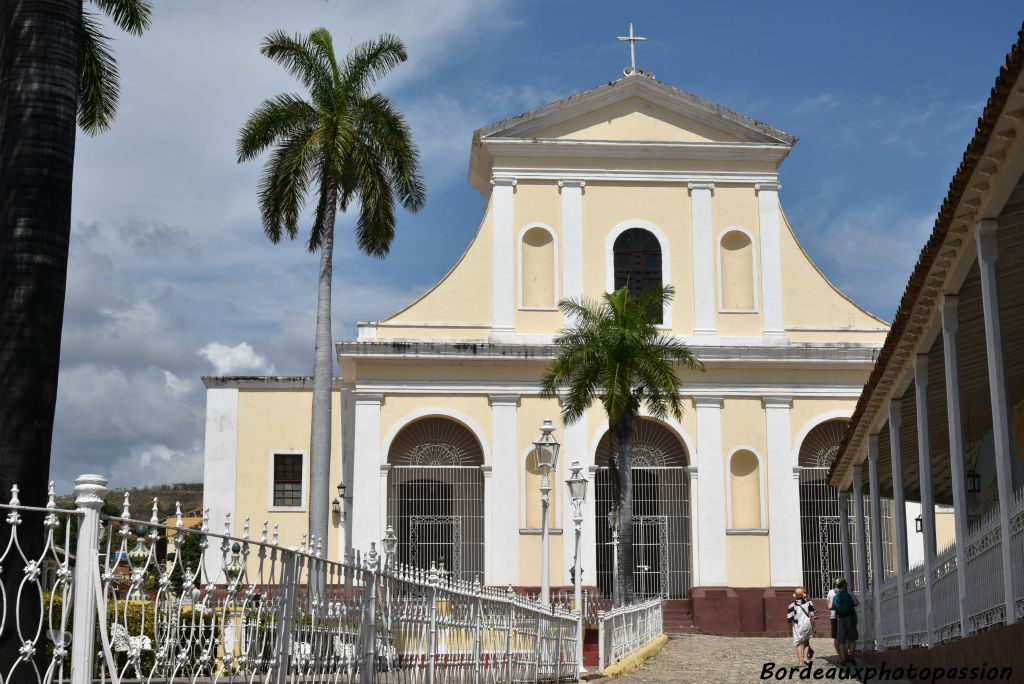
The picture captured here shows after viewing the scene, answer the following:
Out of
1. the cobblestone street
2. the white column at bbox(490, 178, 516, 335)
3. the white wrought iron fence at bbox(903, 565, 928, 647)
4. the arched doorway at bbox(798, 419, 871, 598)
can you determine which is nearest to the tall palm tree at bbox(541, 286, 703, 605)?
the cobblestone street

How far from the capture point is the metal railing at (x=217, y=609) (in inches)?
217

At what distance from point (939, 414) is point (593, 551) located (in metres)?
14.5

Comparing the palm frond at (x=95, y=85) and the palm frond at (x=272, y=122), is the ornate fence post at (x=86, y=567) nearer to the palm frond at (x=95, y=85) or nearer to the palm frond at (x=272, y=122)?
the palm frond at (x=95, y=85)

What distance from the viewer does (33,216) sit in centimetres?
858

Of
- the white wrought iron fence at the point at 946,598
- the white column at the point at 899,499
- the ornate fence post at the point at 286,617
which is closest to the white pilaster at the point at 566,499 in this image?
the white column at the point at 899,499

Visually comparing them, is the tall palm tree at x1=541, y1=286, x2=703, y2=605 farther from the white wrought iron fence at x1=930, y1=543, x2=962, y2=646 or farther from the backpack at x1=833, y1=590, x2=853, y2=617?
the white wrought iron fence at x1=930, y1=543, x2=962, y2=646

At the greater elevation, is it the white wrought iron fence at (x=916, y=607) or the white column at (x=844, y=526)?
the white column at (x=844, y=526)

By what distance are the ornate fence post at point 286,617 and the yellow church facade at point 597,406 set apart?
22097 mm

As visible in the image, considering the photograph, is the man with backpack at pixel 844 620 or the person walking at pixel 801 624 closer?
the man with backpack at pixel 844 620

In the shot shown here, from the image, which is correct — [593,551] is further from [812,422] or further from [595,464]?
[812,422]

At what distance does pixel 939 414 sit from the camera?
1594cm

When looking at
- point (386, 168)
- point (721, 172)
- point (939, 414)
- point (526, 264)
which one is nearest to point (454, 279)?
point (526, 264)

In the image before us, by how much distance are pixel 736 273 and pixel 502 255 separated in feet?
19.1

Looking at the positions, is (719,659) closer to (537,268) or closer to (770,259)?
(537,268)
